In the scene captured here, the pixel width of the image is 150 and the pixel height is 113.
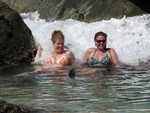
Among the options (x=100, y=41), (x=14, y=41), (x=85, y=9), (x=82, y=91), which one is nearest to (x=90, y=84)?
(x=82, y=91)

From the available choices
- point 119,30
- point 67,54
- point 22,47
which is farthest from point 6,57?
point 119,30

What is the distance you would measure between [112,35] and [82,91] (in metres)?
7.57

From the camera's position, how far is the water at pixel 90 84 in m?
6.41

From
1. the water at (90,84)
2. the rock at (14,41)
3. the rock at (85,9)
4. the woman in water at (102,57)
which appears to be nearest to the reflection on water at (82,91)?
the water at (90,84)

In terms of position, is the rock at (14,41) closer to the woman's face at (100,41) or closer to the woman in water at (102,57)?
the woman in water at (102,57)

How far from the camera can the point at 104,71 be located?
10031mm

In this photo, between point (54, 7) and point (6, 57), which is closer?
point (6, 57)

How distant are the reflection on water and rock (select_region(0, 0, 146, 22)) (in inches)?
279

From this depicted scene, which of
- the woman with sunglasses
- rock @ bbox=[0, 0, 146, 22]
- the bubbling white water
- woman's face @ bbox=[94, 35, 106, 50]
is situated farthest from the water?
rock @ bbox=[0, 0, 146, 22]

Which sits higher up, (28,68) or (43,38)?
(43,38)

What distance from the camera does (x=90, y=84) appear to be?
837 centimetres

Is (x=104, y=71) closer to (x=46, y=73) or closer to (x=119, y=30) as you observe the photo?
(x=46, y=73)

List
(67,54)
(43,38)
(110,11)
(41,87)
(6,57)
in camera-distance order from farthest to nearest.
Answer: (110,11) → (43,38) → (6,57) → (67,54) → (41,87)

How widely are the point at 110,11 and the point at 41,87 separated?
969cm
